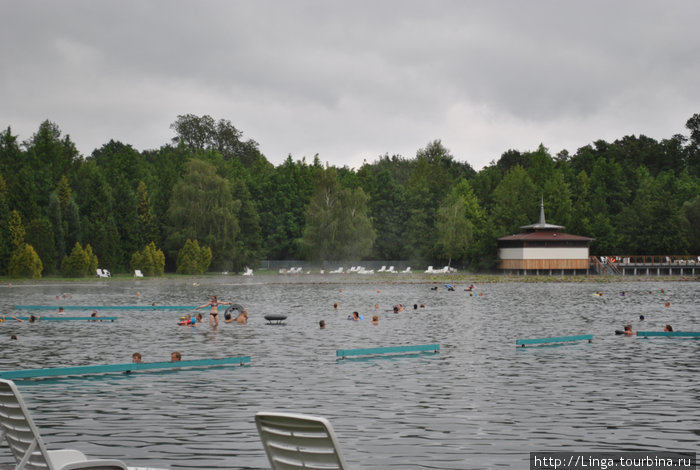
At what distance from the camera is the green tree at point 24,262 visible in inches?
3676

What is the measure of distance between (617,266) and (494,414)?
108m

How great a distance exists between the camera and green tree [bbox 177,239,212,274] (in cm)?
10906

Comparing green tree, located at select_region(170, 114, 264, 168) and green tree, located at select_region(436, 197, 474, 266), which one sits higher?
green tree, located at select_region(170, 114, 264, 168)

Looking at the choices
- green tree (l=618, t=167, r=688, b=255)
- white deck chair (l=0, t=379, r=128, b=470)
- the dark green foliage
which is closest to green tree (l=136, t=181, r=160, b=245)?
the dark green foliage

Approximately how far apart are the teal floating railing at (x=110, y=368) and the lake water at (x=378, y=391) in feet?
1.06

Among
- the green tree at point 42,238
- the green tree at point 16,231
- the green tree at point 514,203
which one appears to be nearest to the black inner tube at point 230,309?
the green tree at point 16,231

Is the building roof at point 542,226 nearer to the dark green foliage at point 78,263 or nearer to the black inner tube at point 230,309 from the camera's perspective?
the dark green foliage at point 78,263

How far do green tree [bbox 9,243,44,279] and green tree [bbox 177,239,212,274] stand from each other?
19255 millimetres

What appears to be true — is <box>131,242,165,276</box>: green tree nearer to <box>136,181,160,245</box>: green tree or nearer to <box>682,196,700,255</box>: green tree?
<box>136,181,160,245</box>: green tree

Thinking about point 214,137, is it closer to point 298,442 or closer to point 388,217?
point 388,217

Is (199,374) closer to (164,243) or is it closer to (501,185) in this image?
(164,243)

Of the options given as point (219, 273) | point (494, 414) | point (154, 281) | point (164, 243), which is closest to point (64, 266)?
point (154, 281)

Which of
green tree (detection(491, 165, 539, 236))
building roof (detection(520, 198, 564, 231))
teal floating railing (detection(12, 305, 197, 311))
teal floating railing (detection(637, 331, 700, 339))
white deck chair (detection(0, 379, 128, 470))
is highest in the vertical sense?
green tree (detection(491, 165, 539, 236))

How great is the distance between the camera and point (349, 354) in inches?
1198
